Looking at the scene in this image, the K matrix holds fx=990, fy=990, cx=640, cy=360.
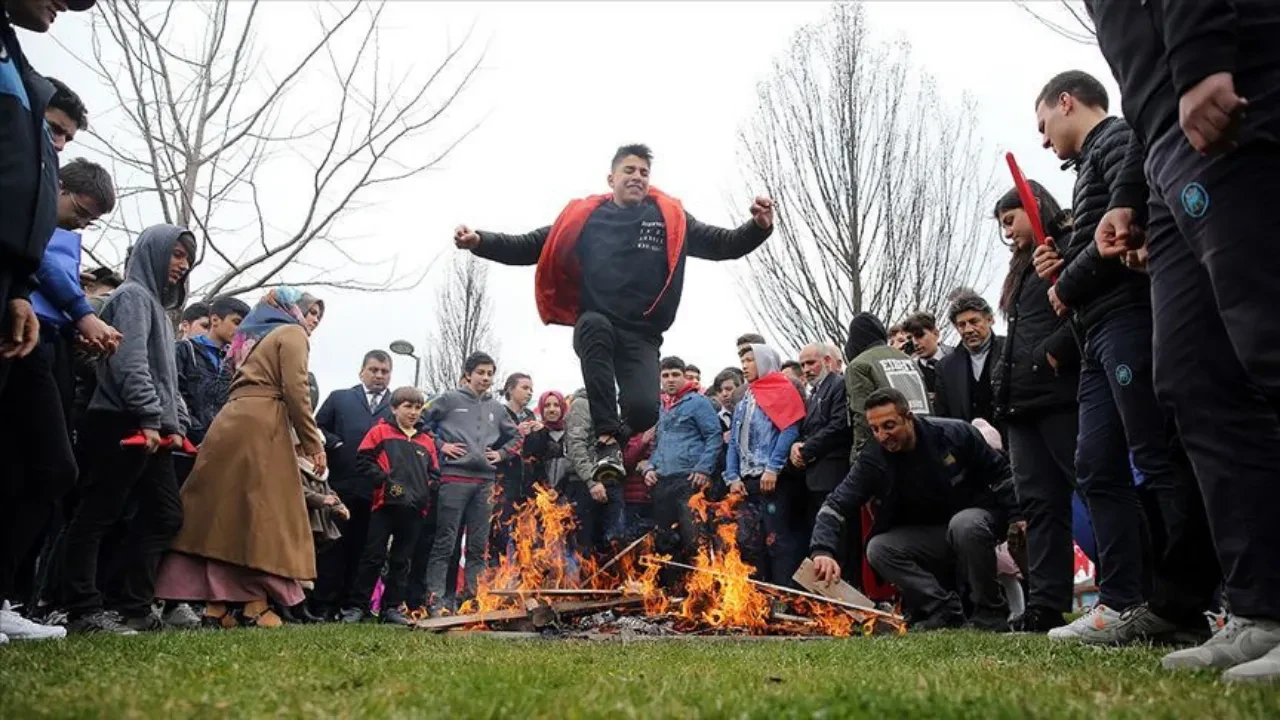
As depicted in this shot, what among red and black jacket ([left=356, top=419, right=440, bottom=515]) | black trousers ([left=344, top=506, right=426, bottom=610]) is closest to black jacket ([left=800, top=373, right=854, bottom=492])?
red and black jacket ([left=356, top=419, right=440, bottom=515])

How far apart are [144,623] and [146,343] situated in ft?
5.70

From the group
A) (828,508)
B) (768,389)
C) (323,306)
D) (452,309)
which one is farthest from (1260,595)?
(452,309)

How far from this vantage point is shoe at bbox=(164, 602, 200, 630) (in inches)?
259

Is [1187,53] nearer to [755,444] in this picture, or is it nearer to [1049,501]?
[1049,501]

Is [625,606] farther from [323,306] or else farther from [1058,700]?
[1058,700]

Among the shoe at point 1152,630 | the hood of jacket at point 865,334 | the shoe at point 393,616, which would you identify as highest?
the hood of jacket at point 865,334

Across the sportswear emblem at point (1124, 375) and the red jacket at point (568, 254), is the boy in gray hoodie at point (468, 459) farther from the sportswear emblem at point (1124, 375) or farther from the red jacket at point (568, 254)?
the sportswear emblem at point (1124, 375)

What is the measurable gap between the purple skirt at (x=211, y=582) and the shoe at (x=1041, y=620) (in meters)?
4.98

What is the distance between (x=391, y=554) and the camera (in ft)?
30.1

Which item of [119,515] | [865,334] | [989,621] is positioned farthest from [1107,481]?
[119,515]

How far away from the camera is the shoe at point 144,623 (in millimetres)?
6043

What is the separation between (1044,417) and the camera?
563 centimetres

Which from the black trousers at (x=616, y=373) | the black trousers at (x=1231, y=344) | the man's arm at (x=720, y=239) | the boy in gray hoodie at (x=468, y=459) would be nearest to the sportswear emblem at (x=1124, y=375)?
the black trousers at (x=1231, y=344)

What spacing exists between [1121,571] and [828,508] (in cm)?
229
